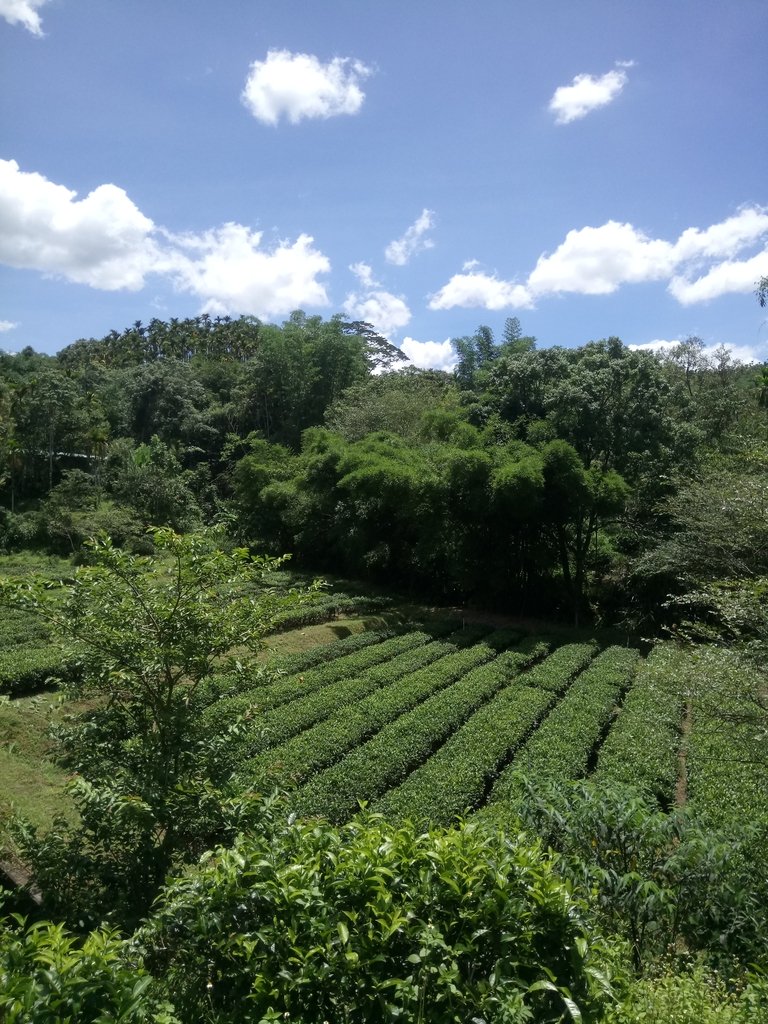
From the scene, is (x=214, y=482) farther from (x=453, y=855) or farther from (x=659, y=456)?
(x=453, y=855)

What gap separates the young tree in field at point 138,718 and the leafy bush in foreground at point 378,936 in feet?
4.06

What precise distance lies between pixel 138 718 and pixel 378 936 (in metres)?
3.19

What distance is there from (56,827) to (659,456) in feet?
65.6

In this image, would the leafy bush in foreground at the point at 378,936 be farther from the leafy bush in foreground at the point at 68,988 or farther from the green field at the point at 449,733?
the green field at the point at 449,733

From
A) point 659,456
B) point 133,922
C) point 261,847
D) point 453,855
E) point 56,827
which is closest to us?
point 453,855

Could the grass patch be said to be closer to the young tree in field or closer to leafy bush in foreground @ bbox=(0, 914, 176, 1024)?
the young tree in field

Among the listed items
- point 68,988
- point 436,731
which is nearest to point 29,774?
point 436,731

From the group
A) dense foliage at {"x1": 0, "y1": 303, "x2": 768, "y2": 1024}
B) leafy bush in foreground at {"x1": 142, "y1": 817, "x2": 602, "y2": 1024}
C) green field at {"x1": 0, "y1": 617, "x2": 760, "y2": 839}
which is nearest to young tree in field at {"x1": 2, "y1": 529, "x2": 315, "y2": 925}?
dense foliage at {"x1": 0, "y1": 303, "x2": 768, "y2": 1024}

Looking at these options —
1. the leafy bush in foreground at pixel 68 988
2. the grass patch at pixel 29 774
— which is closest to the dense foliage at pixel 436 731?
the leafy bush in foreground at pixel 68 988

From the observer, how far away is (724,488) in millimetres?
15320

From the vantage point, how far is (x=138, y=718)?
5473 mm

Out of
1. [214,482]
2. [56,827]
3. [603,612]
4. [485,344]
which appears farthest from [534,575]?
[214,482]

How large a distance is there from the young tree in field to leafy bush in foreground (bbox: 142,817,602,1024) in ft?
4.06

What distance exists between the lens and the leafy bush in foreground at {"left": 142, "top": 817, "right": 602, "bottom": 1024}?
284 cm
